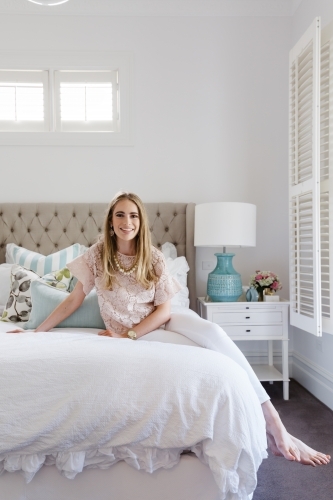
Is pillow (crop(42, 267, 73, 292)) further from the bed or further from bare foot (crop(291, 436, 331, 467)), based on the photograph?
bare foot (crop(291, 436, 331, 467))

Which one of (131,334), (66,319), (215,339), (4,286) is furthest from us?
(4,286)

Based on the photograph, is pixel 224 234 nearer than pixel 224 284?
Yes

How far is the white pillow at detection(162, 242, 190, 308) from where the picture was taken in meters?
3.42

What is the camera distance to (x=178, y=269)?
11.6ft

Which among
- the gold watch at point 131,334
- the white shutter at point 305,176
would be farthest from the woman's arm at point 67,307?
the white shutter at point 305,176

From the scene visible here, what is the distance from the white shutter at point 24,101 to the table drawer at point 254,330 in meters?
2.20

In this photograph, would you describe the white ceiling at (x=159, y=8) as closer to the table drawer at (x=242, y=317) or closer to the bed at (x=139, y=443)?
the table drawer at (x=242, y=317)

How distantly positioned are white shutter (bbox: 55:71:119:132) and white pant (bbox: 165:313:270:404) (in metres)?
2.33

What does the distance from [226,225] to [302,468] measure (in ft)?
5.61

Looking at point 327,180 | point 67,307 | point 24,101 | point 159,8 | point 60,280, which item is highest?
point 159,8

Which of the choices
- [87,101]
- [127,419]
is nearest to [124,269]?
[127,419]

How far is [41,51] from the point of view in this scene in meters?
3.93

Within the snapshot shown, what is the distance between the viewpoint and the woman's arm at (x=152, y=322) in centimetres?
230

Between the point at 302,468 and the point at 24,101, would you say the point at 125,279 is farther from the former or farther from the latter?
the point at 24,101
